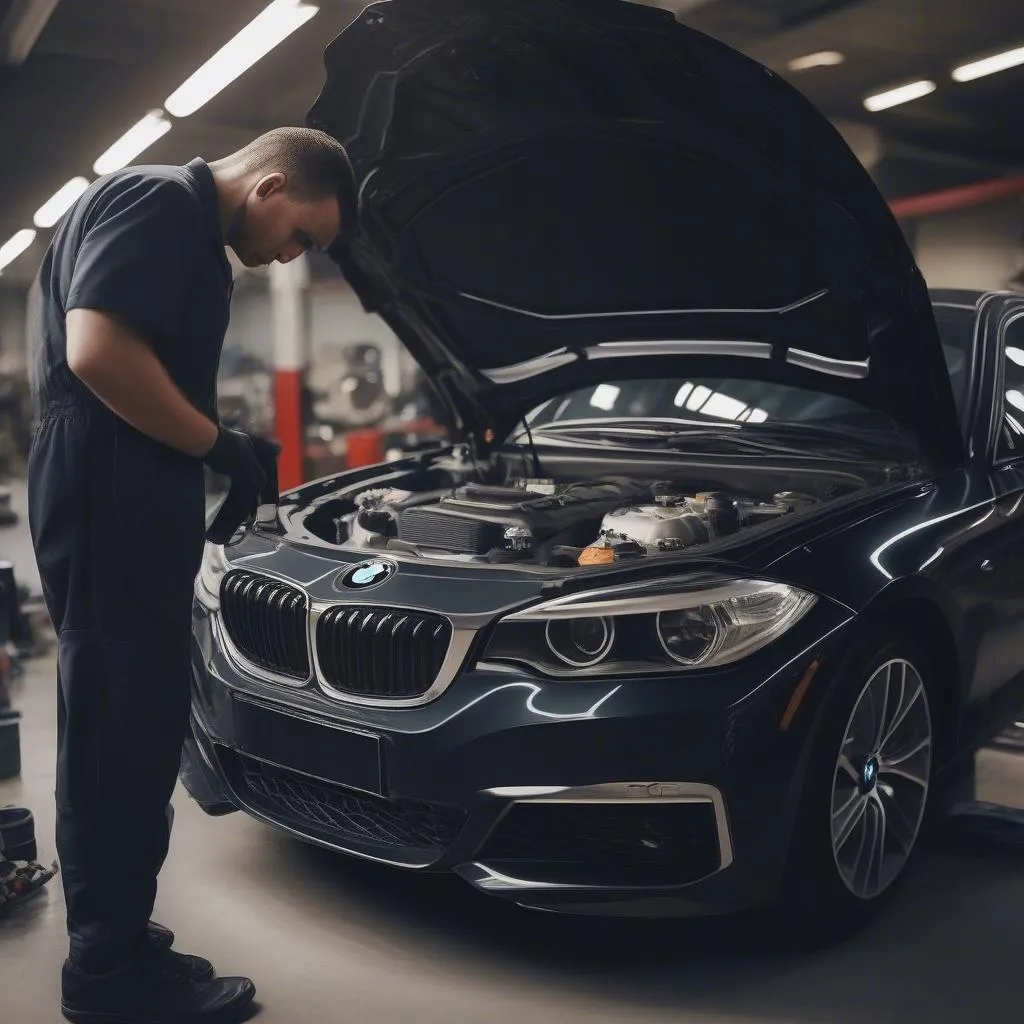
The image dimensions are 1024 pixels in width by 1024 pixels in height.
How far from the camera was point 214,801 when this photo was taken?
8.28 ft

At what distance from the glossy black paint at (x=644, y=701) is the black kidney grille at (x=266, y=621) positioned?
4 centimetres

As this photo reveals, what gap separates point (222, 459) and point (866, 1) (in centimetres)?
827

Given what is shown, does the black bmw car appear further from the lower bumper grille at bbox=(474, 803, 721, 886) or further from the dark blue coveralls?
the dark blue coveralls

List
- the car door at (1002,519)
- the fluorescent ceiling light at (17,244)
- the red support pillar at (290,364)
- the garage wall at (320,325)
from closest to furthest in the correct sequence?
the car door at (1002,519)
the red support pillar at (290,364)
the fluorescent ceiling light at (17,244)
the garage wall at (320,325)

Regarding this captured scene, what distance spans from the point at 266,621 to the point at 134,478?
22.8 inches

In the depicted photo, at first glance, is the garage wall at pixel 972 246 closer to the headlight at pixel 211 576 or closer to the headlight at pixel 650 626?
the headlight at pixel 211 576

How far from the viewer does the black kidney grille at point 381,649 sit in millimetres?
2141

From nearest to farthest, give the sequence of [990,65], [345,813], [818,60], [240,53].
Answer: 1. [345,813]
2. [240,53]
3. [818,60]
4. [990,65]

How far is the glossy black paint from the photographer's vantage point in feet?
6.52

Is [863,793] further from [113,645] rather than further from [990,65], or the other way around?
[990,65]

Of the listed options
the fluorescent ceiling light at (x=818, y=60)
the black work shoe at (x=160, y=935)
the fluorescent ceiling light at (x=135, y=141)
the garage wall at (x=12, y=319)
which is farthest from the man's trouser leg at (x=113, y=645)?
the garage wall at (x=12, y=319)

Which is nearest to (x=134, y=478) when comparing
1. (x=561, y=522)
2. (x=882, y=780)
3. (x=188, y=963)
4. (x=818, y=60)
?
(x=188, y=963)

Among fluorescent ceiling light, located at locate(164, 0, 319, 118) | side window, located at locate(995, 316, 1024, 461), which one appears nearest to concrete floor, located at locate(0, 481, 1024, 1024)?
side window, located at locate(995, 316, 1024, 461)

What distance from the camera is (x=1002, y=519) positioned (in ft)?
8.93
